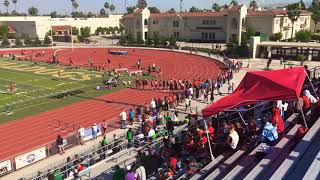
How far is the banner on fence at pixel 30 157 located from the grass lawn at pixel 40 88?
→ 360 inches

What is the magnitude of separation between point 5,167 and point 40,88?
20.7m

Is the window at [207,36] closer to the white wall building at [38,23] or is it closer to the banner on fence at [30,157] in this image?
the white wall building at [38,23]

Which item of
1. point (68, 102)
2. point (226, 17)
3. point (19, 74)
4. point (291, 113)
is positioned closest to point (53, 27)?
point (226, 17)

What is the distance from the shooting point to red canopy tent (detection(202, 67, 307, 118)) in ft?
36.2

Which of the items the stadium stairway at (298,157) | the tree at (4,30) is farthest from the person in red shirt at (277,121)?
the tree at (4,30)

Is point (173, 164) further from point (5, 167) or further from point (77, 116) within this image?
point (77, 116)

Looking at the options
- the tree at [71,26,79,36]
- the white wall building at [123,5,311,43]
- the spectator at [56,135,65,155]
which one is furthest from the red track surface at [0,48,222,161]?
the tree at [71,26,79,36]

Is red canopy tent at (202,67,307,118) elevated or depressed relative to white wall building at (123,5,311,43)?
depressed

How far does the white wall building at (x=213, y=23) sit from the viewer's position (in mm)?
71688

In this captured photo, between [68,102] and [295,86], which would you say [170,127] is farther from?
[68,102]

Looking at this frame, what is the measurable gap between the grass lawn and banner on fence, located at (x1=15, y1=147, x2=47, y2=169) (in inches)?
360

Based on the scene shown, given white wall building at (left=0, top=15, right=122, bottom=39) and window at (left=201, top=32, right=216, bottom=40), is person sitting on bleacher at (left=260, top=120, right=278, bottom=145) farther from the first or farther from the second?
white wall building at (left=0, top=15, right=122, bottom=39)

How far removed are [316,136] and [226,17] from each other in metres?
66.8

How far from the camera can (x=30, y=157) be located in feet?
62.1
